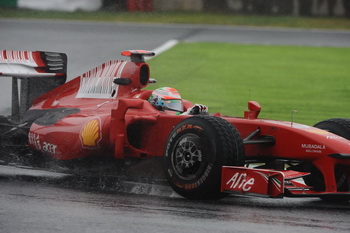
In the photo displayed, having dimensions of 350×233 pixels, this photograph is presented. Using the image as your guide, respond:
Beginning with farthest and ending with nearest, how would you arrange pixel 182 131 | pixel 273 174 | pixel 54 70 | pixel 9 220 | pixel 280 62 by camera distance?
pixel 280 62, pixel 54 70, pixel 182 131, pixel 273 174, pixel 9 220

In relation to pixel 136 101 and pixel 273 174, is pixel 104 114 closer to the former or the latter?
pixel 136 101

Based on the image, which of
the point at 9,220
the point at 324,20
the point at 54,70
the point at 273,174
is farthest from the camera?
the point at 324,20

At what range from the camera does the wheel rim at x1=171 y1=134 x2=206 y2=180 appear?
28.2 ft

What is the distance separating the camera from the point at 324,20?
35.7 m

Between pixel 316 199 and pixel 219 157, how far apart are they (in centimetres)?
147

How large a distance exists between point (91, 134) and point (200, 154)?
1.60m

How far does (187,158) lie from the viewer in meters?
8.71

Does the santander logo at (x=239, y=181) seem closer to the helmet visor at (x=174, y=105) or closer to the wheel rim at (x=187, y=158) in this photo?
the wheel rim at (x=187, y=158)

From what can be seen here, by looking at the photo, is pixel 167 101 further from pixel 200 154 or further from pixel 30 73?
pixel 30 73

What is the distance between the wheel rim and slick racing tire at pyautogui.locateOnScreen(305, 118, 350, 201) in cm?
111

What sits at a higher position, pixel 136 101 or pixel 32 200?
pixel 136 101

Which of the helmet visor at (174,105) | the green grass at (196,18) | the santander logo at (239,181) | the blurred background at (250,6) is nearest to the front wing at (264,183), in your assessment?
the santander logo at (239,181)

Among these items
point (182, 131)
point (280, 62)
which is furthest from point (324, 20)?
point (182, 131)

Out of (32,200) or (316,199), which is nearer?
(32,200)
